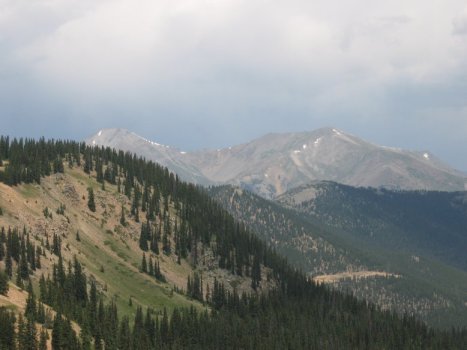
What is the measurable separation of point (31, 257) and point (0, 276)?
43651 millimetres

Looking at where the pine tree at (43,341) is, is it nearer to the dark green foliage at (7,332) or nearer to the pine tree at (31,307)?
the dark green foliage at (7,332)

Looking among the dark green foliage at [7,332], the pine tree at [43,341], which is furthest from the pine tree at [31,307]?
the dark green foliage at [7,332]

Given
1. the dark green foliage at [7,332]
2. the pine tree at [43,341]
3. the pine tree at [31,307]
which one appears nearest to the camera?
the dark green foliage at [7,332]

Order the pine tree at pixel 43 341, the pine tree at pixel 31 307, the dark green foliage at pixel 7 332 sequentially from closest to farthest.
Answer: the dark green foliage at pixel 7 332, the pine tree at pixel 43 341, the pine tree at pixel 31 307

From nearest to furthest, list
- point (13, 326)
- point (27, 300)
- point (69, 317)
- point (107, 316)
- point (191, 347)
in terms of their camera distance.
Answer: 1. point (13, 326)
2. point (27, 300)
3. point (69, 317)
4. point (107, 316)
5. point (191, 347)

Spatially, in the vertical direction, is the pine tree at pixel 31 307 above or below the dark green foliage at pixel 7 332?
above

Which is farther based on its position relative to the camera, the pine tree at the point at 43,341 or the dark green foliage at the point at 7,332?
the pine tree at the point at 43,341

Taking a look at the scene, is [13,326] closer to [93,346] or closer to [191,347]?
[93,346]

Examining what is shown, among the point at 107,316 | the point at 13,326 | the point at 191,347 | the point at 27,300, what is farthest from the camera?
the point at 191,347

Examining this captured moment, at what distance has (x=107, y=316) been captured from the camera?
181 meters

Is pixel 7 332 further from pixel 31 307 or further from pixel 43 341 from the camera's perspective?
pixel 31 307

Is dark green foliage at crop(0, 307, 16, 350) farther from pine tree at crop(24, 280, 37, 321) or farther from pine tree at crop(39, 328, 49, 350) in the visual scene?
pine tree at crop(24, 280, 37, 321)

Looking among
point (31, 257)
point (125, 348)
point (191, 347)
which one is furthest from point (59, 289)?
point (191, 347)

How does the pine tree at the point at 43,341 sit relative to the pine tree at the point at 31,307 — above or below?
below
